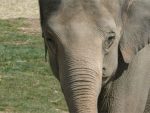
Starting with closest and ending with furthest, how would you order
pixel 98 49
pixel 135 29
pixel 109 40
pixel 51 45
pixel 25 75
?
pixel 98 49 < pixel 109 40 < pixel 51 45 < pixel 135 29 < pixel 25 75

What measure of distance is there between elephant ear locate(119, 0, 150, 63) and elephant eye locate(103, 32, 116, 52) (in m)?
0.26

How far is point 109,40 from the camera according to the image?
5781mm

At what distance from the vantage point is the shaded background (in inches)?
431

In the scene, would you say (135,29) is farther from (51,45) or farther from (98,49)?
(51,45)

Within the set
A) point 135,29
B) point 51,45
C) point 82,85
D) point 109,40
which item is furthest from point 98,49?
point 135,29

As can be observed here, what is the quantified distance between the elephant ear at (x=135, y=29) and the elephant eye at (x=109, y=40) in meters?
0.26

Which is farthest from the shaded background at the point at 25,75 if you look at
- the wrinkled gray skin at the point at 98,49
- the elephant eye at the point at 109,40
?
the elephant eye at the point at 109,40

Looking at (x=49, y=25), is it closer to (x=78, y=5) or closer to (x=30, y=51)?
(x=78, y=5)

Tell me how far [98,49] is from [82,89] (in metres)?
0.38

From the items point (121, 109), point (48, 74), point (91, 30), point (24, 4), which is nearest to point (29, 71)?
point (48, 74)

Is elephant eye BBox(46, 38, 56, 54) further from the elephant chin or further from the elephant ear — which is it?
the elephant ear

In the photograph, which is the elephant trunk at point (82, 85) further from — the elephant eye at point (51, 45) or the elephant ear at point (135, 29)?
the elephant ear at point (135, 29)

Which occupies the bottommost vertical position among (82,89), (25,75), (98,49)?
(25,75)

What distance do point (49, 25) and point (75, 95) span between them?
66cm
